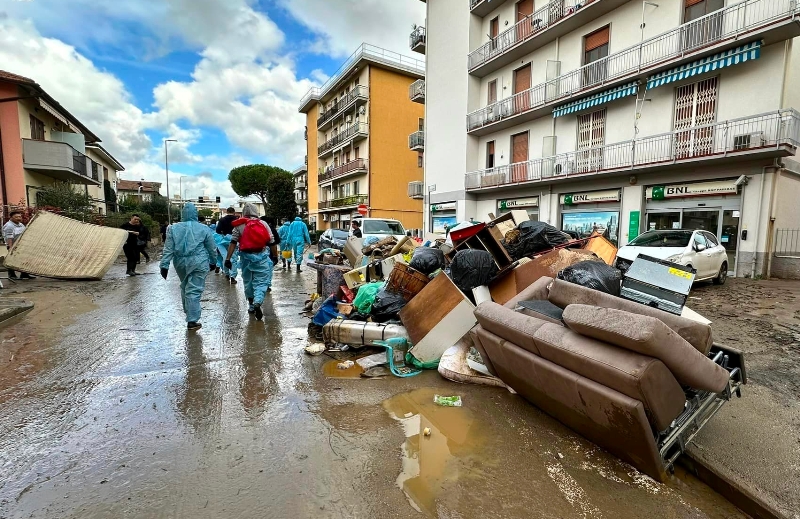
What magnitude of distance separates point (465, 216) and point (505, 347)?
59.0 ft

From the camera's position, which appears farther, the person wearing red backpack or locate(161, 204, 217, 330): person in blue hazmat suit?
the person wearing red backpack

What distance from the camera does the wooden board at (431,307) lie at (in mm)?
3854

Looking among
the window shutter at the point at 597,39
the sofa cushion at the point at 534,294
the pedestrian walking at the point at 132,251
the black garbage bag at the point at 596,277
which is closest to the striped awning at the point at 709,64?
the window shutter at the point at 597,39

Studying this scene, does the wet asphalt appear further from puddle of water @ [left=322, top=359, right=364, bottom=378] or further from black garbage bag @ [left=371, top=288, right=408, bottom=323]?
black garbage bag @ [left=371, top=288, right=408, bottom=323]

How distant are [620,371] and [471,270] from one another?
2.53 meters

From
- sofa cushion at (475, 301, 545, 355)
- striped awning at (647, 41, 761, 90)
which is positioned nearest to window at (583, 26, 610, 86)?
striped awning at (647, 41, 761, 90)

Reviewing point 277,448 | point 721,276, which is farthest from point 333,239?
point 277,448

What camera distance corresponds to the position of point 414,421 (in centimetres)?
287

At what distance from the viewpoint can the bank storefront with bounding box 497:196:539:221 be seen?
57.3 feet

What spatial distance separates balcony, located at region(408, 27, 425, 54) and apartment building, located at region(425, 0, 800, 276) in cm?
247

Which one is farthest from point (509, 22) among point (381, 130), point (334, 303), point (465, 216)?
point (334, 303)

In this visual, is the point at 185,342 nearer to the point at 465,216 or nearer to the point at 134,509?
the point at 134,509

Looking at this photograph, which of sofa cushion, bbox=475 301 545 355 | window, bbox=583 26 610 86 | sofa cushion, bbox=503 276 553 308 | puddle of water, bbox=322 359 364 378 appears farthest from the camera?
window, bbox=583 26 610 86

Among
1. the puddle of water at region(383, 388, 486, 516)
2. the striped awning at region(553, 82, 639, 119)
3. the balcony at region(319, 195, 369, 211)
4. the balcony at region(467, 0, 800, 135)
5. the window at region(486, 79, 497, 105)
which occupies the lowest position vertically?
the puddle of water at region(383, 388, 486, 516)
